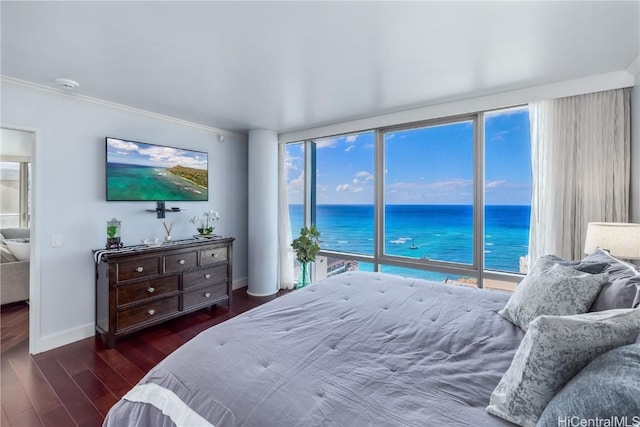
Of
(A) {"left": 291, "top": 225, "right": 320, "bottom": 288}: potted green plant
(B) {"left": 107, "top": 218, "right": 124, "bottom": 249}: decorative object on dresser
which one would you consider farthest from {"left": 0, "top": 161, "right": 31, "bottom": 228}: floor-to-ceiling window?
(A) {"left": 291, "top": 225, "right": 320, "bottom": 288}: potted green plant

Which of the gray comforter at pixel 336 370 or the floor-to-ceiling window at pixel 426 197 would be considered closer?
the gray comforter at pixel 336 370

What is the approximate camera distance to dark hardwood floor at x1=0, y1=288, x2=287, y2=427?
189cm

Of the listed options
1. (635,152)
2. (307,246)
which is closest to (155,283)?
(307,246)

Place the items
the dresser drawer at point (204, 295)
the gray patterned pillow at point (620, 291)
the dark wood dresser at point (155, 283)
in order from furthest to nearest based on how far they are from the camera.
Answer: the dresser drawer at point (204, 295) → the dark wood dresser at point (155, 283) → the gray patterned pillow at point (620, 291)

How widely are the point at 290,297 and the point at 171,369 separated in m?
0.84

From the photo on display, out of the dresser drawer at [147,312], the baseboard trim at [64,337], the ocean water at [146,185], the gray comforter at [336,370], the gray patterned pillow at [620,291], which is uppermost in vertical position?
the ocean water at [146,185]

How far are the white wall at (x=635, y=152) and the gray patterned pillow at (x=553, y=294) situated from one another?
1391mm

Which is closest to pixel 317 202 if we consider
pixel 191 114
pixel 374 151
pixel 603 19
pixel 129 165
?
pixel 374 151

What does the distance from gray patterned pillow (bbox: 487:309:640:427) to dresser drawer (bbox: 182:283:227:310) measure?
3294 mm

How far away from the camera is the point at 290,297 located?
1858 mm

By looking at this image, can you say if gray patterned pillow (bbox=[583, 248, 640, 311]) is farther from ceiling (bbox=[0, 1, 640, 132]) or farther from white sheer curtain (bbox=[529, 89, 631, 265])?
ceiling (bbox=[0, 1, 640, 132])

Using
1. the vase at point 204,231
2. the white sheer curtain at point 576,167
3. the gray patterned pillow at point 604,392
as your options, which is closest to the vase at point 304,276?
the vase at point 204,231

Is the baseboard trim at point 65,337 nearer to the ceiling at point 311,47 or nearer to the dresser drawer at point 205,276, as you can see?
the dresser drawer at point 205,276

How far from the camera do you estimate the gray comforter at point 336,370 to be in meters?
0.88
